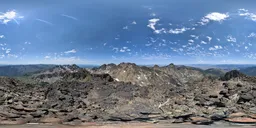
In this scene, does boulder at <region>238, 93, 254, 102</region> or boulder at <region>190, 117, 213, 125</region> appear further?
boulder at <region>238, 93, 254, 102</region>

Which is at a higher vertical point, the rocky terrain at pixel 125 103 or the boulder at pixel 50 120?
the rocky terrain at pixel 125 103

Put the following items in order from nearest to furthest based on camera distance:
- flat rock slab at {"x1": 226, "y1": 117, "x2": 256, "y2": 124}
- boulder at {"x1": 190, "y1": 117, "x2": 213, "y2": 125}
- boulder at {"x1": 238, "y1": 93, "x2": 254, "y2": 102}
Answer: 1. flat rock slab at {"x1": 226, "y1": 117, "x2": 256, "y2": 124}
2. boulder at {"x1": 190, "y1": 117, "x2": 213, "y2": 125}
3. boulder at {"x1": 238, "y1": 93, "x2": 254, "y2": 102}

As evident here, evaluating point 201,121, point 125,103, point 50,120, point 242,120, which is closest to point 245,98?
point 242,120

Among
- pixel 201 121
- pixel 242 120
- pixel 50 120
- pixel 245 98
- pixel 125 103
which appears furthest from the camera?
pixel 125 103

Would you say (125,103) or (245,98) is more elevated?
(245,98)

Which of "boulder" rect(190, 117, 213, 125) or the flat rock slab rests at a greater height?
the flat rock slab

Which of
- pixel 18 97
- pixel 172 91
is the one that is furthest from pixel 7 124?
pixel 172 91

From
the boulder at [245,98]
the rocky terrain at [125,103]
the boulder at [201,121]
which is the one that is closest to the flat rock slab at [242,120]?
the rocky terrain at [125,103]

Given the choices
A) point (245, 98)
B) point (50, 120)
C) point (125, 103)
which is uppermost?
point (245, 98)

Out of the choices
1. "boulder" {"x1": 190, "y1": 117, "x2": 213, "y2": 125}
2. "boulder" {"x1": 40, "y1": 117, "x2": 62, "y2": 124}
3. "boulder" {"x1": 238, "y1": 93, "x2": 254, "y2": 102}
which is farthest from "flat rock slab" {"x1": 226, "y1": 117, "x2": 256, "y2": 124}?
"boulder" {"x1": 40, "y1": 117, "x2": 62, "y2": 124}

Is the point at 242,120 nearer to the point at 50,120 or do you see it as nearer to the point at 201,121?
the point at 201,121

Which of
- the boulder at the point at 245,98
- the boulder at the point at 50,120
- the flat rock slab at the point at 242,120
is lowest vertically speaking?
the boulder at the point at 50,120

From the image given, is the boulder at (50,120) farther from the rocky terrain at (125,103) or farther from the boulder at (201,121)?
the boulder at (201,121)

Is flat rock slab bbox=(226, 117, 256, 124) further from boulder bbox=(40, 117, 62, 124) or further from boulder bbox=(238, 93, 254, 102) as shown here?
boulder bbox=(40, 117, 62, 124)
